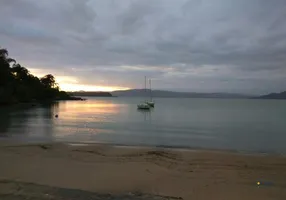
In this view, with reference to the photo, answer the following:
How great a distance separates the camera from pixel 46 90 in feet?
460

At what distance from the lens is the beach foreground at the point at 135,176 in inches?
279

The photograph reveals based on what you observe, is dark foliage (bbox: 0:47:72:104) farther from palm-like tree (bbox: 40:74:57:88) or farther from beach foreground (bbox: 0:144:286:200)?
beach foreground (bbox: 0:144:286:200)

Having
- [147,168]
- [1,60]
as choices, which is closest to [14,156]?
[147,168]

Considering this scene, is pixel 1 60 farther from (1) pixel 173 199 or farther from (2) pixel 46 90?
(1) pixel 173 199

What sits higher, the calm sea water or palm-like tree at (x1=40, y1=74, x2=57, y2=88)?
palm-like tree at (x1=40, y1=74, x2=57, y2=88)

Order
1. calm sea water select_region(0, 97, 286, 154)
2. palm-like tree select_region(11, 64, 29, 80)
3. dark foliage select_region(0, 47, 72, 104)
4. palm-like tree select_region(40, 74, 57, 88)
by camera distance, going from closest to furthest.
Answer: calm sea water select_region(0, 97, 286, 154) < dark foliage select_region(0, 47, 72, 104) < palm-like tree select_region(11, 64, 29, 80) < palm-like tree select_region(40, 74, 57, 88)

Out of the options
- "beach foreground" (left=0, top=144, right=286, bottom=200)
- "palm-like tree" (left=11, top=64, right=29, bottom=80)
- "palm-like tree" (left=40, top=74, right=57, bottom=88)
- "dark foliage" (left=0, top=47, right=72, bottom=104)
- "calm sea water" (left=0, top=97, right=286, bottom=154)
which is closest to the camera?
"beach foreground" (left=0, top=144, right=286, bottom=200)

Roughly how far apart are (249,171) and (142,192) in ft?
18.1

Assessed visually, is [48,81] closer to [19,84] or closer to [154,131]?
[19,84]

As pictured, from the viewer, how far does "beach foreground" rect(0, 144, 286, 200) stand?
7.09 metres

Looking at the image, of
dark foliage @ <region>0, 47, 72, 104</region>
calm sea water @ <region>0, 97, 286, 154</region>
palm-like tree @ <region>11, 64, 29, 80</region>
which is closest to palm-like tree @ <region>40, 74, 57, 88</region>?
dark foliage @ <region>0, 47, 72, 104</region>

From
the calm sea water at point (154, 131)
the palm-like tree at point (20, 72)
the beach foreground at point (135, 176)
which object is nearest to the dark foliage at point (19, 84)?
the palm-like tree at point (20, 72)

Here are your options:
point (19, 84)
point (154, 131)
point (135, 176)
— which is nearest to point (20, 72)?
point (19, 84)

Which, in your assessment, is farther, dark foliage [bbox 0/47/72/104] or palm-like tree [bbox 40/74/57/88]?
palm-like tree [bbox 40/74/57/88]
